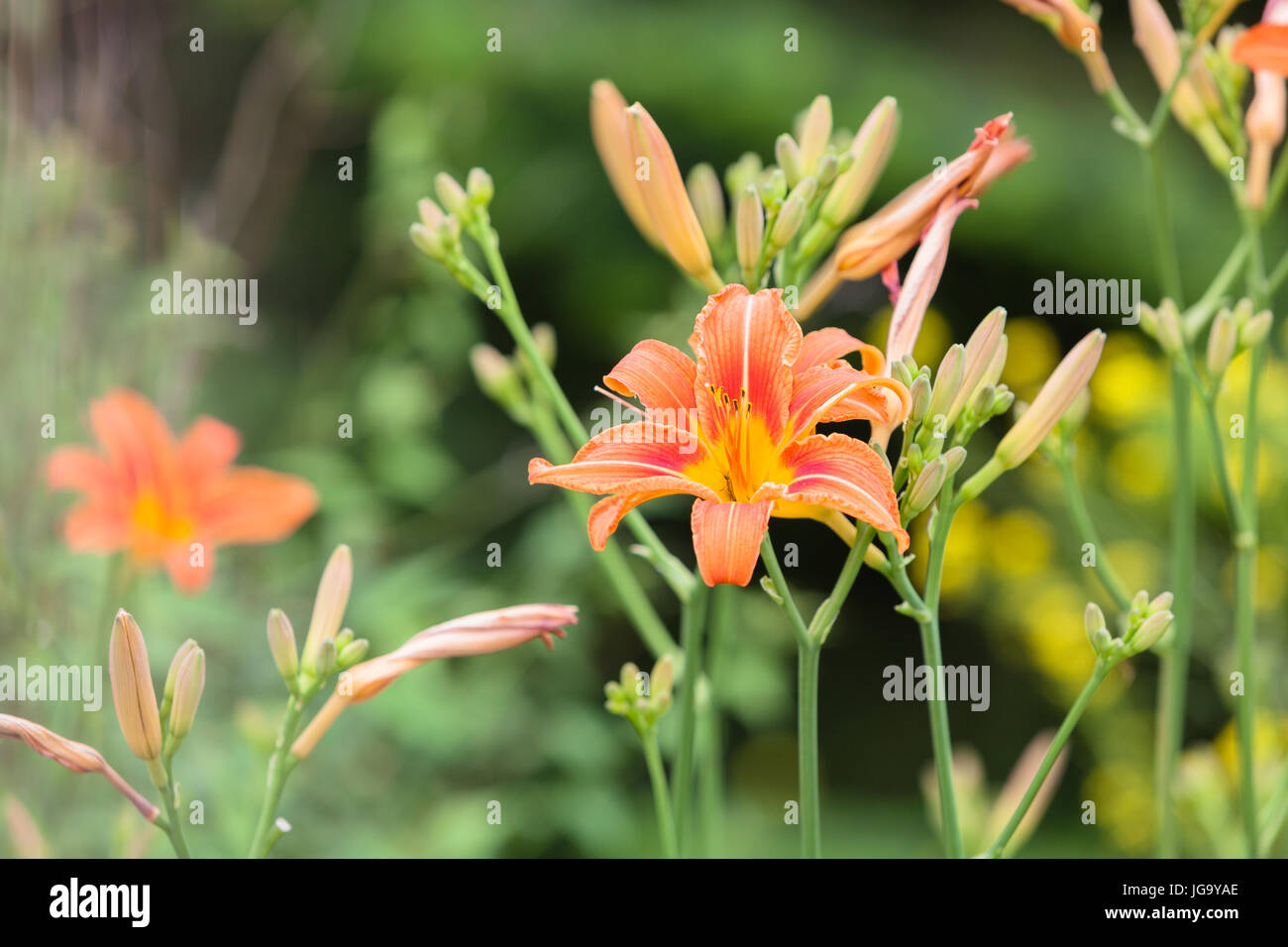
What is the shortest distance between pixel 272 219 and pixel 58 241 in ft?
3.07

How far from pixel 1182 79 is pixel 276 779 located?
71cm

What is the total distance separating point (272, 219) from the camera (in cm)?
214

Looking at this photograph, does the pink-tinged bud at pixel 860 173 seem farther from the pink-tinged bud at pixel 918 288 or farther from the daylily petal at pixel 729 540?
the daylily petal at pixel 729 540

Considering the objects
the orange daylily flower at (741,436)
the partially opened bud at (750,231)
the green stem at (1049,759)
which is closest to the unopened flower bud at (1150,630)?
the green stem at (1049,759)

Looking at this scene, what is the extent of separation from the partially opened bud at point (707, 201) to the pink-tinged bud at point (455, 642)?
322 millimetres

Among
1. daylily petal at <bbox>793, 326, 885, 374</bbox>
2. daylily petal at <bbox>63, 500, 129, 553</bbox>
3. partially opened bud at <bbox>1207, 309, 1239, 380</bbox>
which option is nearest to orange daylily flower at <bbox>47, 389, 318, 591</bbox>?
daylily petal at <bbox>63, 500, 129, 553</bbox>

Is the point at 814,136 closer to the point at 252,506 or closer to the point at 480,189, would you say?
the point at 480,189

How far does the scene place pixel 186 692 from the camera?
0.60 meters

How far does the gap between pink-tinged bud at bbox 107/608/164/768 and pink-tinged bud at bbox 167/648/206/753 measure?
0.5 inches

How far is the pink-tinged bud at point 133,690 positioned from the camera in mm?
Result: 578

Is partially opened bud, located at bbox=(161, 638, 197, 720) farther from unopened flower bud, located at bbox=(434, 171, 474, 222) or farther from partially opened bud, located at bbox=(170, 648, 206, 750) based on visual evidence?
unopened flower bud, located at bbox=(434, 171, 474, 222)

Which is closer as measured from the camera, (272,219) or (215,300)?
(215,300)

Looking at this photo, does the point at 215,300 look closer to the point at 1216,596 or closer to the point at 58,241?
the point at 58,241
